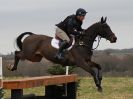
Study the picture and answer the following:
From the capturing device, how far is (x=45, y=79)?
10.4 m

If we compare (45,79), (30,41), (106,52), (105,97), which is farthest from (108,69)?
(45,79)

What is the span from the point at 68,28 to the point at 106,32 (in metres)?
0.89

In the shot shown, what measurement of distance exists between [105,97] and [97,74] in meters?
5.44

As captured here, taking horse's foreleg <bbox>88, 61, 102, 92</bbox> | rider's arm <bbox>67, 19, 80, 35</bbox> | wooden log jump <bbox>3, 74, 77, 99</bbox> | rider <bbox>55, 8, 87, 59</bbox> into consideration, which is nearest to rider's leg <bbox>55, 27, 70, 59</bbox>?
rider <bbox>55, 8, 87, 59</bbox>

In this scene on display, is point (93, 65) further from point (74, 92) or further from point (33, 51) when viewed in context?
point (33, 51)

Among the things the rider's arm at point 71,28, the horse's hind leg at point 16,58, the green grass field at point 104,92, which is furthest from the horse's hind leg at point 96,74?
the green grass field at point 104,92

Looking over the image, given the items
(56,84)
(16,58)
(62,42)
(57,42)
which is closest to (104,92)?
(16,58)

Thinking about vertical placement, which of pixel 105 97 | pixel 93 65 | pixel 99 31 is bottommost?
pixel 105 97

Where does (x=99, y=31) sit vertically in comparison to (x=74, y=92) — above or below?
above

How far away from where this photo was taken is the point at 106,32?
1189 cm

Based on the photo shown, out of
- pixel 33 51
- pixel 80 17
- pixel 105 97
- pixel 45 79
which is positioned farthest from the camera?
pixel 105 97

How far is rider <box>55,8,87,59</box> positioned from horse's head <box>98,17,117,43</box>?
1.51 feet

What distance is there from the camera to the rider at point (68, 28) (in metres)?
11.6

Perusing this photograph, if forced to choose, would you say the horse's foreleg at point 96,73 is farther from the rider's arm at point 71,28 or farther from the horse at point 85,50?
the rider's arm at point 71,28
